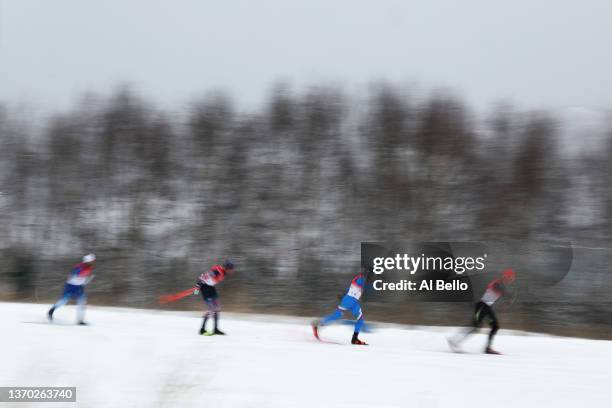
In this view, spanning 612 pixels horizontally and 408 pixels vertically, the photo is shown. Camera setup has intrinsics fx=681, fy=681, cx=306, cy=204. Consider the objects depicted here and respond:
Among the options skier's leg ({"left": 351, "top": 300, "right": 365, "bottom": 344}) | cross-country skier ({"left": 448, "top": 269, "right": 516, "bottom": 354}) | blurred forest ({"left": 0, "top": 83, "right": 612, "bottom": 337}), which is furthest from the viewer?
blurred forest ({"left": 0, "top": 83, "right": 612, "bottom": 337})

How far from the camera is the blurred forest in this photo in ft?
88.1

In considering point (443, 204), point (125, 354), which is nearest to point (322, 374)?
point (125, 354)

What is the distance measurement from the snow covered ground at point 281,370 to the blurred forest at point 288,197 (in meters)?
13.1

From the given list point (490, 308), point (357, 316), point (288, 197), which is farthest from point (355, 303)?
point (288, 197)

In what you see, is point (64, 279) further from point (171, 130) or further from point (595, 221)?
point (595, 221)

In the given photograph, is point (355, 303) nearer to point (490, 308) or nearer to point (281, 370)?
point (490, 308)

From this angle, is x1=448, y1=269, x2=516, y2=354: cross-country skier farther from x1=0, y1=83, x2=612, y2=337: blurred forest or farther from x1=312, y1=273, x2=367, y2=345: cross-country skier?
x1=0, y1=83, x2=612, y2=337: blurred forest

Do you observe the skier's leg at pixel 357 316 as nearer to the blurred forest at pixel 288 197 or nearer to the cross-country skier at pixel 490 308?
the cross-country skier at pixel 490 308

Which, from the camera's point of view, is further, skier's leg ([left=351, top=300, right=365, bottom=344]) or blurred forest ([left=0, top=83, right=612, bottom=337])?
blurred forest ([left=0, top=83, right=612, bottom=337])

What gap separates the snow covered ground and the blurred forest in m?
13.1

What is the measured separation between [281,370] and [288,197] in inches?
796

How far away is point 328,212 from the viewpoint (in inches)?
1147

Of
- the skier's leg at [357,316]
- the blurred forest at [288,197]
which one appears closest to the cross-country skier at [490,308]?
the skier's leg at [357,316]

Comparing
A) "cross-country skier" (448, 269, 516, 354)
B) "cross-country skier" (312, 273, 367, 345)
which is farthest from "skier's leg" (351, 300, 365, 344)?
"cross-country skier" (448, 269, 516, 354)
